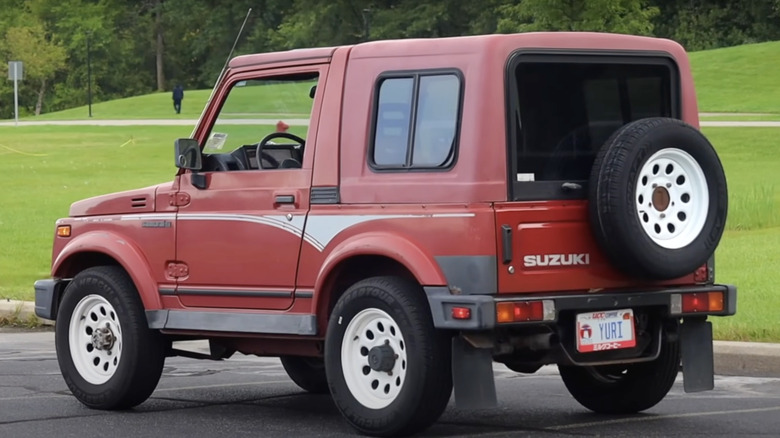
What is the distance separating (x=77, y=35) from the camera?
99.1m

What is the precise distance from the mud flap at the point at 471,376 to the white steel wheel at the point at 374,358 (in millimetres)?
289

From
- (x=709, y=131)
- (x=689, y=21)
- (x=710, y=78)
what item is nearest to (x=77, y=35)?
(x=689, y=21)

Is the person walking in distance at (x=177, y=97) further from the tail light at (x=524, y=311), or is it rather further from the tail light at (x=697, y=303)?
the tail light at (x=524, y=311)

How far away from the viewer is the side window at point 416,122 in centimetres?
739

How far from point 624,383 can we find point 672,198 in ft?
4.52

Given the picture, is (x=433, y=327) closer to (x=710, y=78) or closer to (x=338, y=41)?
(x=710, y=78)

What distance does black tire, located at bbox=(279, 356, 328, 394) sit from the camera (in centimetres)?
947

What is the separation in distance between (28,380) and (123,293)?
1.65 meters

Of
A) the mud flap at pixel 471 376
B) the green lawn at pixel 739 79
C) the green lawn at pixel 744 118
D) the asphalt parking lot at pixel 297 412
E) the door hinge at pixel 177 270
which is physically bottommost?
the asphalt parking lot at pixel 297 412

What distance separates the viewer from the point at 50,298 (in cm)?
933

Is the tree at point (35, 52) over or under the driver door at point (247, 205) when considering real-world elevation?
over

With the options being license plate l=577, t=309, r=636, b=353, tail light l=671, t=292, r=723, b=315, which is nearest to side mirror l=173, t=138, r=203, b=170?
license plate l=577, t=309, r=636, b=353

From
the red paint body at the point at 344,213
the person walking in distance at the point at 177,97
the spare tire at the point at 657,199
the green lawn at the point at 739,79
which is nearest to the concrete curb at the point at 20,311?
the red paint body at the point at 344,213

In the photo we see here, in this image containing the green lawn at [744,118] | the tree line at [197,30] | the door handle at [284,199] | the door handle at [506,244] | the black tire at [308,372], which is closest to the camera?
the door handle at [506,244]
